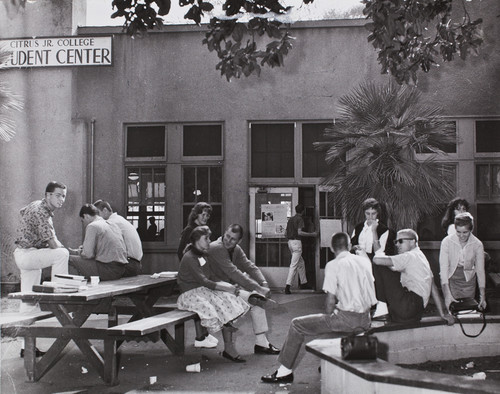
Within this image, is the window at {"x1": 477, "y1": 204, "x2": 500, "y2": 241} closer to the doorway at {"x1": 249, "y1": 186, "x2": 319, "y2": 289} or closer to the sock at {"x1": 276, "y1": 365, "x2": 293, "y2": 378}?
the doorway at {"x1": 249, "y1": 186, "x2": 319, "y2": 289}

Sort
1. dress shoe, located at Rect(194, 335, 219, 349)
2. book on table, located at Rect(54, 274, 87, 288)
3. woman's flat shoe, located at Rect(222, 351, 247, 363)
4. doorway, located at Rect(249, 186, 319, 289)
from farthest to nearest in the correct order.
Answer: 1. doorway, located at Rect(249, 186, 319, 289)
2. dress shoe, located at Rect(194, 335, 219, 349)
3. woman's flat shoe, located at Rect(222, 351, 247, 363)
4. book on table, located at Rect(54, 274, 87, 288)

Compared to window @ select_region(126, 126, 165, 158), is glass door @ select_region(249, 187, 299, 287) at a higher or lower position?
lower

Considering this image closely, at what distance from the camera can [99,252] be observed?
875cm

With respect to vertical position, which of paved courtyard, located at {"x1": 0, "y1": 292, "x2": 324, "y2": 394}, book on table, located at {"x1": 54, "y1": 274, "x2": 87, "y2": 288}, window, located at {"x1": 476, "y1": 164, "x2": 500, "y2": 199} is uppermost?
window, located at {"x1": 476, "y1": 164, "x2": 500, "y2": 199}

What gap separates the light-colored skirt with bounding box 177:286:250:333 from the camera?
759 cm

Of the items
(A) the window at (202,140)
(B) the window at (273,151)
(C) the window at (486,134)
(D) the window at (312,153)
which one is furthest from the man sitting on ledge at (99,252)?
(C) the window at (486,134)

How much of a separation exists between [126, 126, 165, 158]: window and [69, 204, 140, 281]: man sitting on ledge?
528 centimetres

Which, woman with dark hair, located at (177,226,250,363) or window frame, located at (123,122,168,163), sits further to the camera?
window frame, located at (123,122,168,163)

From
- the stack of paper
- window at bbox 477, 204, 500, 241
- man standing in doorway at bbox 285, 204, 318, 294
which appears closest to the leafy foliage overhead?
the stack of paper

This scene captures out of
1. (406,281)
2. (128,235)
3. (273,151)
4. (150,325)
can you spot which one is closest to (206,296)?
(150,325)

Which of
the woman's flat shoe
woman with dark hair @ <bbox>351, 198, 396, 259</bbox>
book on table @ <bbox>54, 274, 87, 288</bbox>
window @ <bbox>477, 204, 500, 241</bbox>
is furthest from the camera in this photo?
window @ <bbox>477, 204, 500, 241</bbox>

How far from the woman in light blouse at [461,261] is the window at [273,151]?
6.34 m

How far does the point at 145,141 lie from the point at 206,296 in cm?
696

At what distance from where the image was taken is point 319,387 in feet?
21.2
